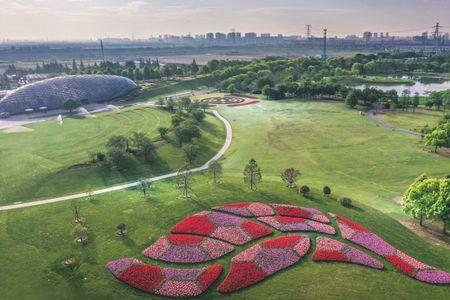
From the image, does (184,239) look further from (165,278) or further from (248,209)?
(248,209)

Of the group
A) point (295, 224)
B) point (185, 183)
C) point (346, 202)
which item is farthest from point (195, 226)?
point (346, 202)

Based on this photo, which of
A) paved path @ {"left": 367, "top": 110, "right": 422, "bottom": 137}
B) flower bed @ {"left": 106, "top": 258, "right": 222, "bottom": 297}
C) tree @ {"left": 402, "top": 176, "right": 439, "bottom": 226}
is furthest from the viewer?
paved path @ {"left": 367, "top": 110, "right": 422, "bottom": 137}

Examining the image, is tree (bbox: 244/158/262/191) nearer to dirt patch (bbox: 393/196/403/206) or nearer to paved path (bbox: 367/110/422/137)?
dirt patch (bbox: 393/196/403/206)

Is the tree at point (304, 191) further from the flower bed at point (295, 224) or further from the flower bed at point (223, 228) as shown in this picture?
the flower bed at point (223, 228)

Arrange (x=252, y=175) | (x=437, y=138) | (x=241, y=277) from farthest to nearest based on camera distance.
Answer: (x=437, y=138), (x=252, y=175), (x=241, y=277)

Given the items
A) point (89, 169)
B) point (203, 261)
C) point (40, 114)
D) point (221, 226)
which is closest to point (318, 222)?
point (221, 226)

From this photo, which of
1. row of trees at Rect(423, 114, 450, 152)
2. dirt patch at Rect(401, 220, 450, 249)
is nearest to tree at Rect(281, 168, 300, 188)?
dirt patch at Rect(401, 220, 450, 249)
